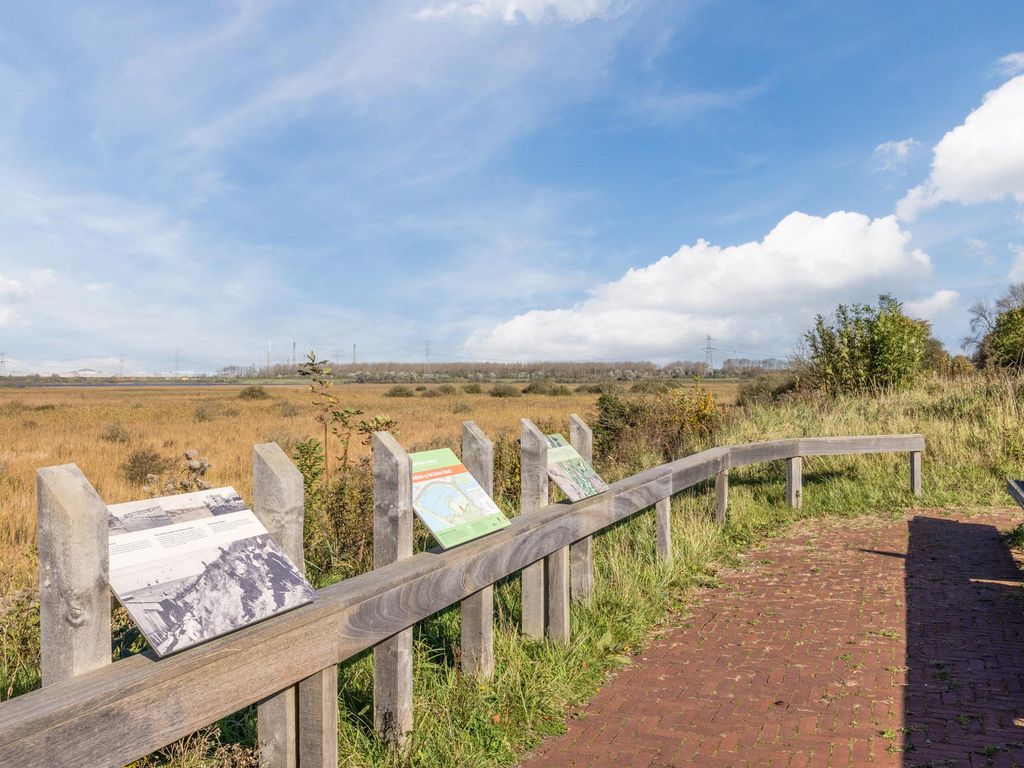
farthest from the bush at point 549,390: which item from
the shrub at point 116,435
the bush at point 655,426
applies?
the bush at point 655,426

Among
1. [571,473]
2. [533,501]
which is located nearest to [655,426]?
[571,473]

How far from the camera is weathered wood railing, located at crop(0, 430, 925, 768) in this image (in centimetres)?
188

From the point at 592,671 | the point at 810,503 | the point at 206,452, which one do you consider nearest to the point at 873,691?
the point at 592,671

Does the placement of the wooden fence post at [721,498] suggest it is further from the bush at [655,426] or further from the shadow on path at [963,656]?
the bush at [655,426]

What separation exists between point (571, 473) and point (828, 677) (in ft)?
6.32

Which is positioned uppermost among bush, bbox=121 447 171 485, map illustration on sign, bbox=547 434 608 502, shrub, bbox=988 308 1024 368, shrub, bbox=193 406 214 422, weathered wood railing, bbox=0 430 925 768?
shrub, bbox=988 308 1024 368

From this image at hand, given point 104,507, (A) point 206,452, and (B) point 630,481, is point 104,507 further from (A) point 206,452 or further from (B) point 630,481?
(A) point 206,452

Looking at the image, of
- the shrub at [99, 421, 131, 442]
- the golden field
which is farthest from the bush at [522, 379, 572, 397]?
the shrub at [99, 421, 131, 442]

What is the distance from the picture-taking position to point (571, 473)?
16.8 feet

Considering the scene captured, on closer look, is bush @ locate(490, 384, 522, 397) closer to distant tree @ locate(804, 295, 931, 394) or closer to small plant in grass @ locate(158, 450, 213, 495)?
distant tree @ locate(804, 295, 931, 394)

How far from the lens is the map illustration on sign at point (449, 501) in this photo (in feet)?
11.7

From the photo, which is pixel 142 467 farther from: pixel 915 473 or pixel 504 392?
pixel 504 392

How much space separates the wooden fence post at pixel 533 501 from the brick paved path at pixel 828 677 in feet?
2.00

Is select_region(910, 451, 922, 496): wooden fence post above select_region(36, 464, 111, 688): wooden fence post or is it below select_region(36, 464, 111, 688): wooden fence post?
below
